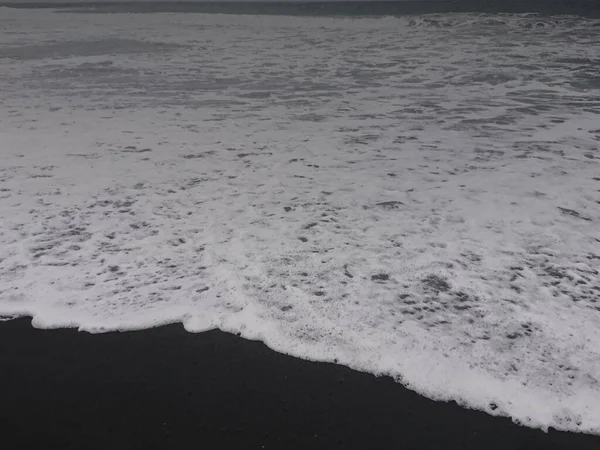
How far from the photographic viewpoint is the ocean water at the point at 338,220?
344cm

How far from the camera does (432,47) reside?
52.8ft

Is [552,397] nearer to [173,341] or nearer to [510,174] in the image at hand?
[173,341]

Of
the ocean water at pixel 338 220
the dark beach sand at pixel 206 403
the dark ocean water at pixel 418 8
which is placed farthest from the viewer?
the dark ocean water at pixel 418 8

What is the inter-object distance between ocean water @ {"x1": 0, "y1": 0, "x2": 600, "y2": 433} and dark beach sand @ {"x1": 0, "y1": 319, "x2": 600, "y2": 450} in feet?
0.48

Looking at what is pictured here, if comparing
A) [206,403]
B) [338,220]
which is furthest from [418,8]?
[206,403]

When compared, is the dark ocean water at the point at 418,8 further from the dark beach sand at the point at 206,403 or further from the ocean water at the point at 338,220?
the dark beach sand at the point at 206,403

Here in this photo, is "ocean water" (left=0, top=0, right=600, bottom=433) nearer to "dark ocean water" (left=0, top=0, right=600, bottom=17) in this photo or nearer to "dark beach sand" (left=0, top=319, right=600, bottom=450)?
"dark beach sand" (left=0, top=319, right=600, bottom=450)

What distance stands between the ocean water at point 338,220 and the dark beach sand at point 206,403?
0.48 ft

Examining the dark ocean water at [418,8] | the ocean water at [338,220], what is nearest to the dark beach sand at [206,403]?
the ocean water at [338,220]

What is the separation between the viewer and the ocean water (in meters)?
3.44

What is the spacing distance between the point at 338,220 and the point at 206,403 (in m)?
2.62

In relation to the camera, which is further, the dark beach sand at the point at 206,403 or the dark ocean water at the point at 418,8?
the dark ocean water at the point at 418,8

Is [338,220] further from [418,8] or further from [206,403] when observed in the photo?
[418,8]

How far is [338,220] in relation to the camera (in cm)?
517
